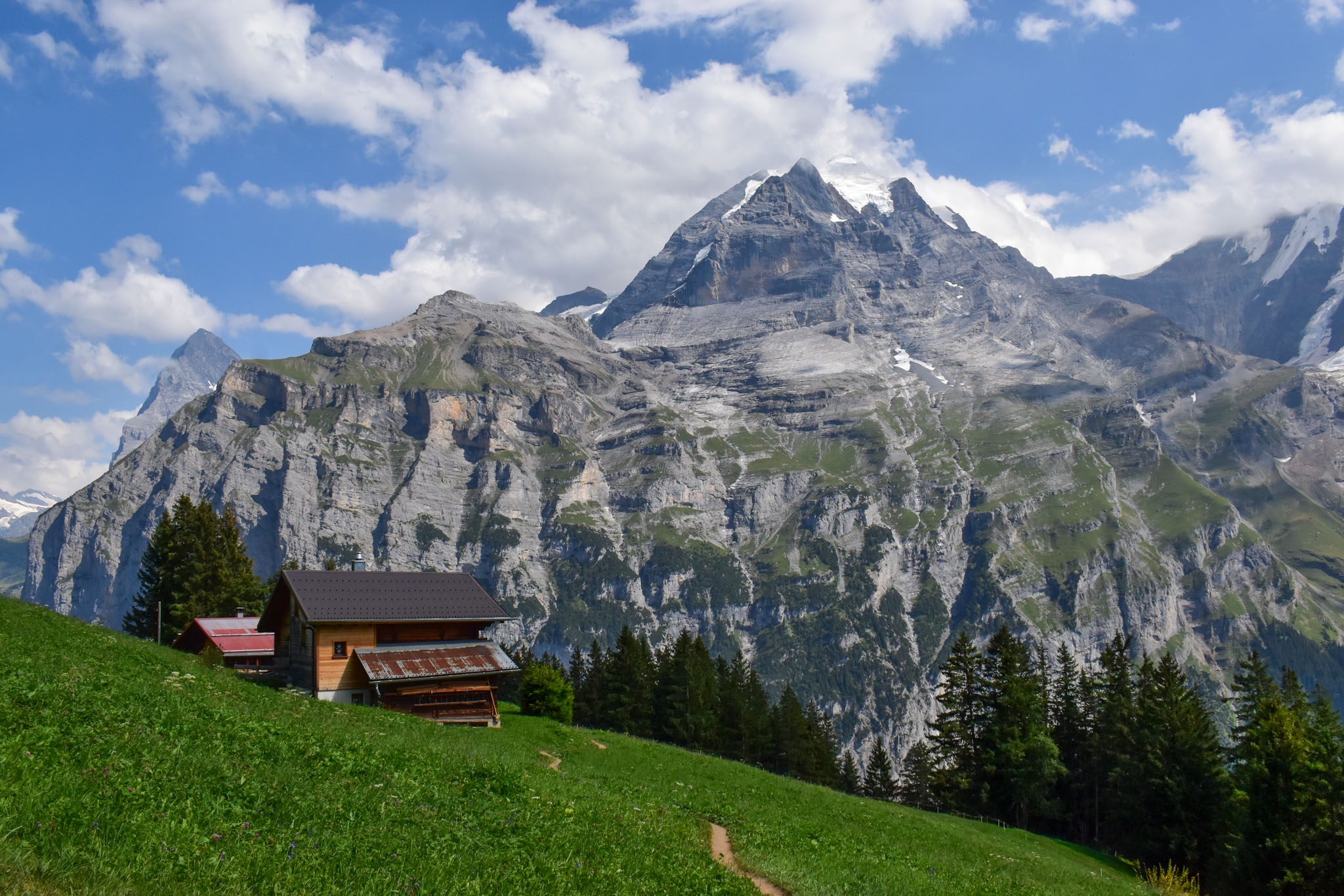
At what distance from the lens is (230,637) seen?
51.5 metres

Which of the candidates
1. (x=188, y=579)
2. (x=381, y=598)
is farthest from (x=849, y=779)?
(x=188, y=579)

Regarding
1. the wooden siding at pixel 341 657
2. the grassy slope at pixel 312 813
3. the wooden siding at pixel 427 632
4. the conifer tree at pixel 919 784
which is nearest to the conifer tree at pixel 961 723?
the conifer tree at pixel 919 784

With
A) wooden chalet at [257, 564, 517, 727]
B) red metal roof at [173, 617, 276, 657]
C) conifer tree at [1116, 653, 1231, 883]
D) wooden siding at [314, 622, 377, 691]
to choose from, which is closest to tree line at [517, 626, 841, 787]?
red metal roof at [173, 617, 276, 657]

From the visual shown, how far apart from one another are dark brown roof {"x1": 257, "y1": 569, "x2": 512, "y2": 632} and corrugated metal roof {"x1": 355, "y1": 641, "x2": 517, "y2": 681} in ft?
5.00

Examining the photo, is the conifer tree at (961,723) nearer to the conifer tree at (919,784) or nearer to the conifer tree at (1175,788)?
the conifer tree at (1175,788)

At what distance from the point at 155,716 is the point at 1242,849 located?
48058mm

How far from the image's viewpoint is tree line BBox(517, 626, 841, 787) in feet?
253

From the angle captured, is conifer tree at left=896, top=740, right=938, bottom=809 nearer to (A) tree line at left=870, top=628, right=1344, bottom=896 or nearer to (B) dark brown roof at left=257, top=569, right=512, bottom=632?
(A) tree line at left=870, top=628, right=1344, bottom=896

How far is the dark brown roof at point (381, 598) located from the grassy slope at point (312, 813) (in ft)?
42.4

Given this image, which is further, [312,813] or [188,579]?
[188,579]

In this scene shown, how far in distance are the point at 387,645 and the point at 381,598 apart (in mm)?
2483

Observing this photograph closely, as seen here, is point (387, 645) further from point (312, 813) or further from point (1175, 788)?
point (1175, 788)

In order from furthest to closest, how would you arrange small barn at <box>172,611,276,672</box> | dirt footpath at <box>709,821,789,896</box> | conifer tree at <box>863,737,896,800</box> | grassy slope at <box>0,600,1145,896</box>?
conifer tree at <box>863,737,896,800</box>, small barn at <box>172,611,276,672</box>, dirt footpath at <box>709,821,789,896</box>, grassy slope at <box>0,600,1145,896</box>

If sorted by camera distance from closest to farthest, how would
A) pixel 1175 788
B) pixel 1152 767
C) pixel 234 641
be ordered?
1. pixel 1175 788
2. pixel 234 641
3. pixel 1152 767
